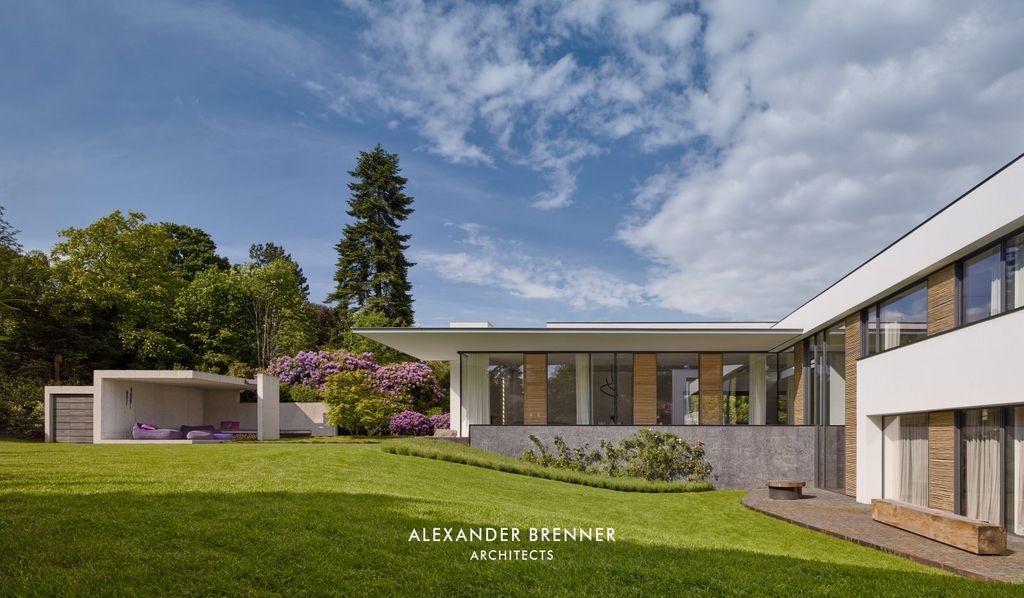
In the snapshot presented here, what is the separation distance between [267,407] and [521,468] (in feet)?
48.0

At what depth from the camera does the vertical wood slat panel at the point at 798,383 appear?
62.1ft

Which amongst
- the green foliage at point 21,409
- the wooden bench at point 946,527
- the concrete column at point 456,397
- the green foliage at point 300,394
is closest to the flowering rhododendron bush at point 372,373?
the green foliage at point 300,394

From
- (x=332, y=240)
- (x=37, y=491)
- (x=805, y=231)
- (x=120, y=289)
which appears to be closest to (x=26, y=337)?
(x=120, y=289)

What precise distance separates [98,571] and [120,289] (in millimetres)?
31991

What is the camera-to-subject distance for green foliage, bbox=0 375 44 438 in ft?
80.6

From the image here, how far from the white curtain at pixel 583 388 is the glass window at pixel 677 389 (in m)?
2.15

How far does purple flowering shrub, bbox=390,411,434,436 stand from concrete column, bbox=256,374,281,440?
491 cm

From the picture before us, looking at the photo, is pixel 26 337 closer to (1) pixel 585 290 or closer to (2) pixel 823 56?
(1) pixel 585 290

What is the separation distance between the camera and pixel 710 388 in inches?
796

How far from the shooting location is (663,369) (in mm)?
20359

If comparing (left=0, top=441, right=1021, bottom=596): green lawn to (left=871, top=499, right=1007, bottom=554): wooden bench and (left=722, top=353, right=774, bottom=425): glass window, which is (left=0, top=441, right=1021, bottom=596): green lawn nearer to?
(left=871, top=499, right=1007, bottom=554): wooden bench

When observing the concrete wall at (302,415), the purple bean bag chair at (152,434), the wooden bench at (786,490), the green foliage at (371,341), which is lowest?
the concrete wall at (302,415)

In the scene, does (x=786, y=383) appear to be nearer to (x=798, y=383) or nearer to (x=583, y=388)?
(x=798, y=383)

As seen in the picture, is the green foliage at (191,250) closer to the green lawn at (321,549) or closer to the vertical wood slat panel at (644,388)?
the vertical wood slat panel at (644,388)
